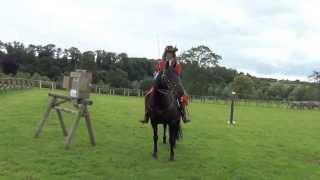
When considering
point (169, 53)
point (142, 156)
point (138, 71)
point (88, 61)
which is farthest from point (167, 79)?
point (88, 61)

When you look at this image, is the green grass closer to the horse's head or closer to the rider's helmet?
the horse's head

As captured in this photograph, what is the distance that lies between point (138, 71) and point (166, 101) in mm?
126298

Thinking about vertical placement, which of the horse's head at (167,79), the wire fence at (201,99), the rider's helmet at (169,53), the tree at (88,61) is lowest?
the wire fence at (201,99)

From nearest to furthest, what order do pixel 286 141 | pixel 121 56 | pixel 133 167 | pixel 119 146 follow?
pixel 133 167 → pixel 119 146 → pixel 286 141 → pixel 121 56

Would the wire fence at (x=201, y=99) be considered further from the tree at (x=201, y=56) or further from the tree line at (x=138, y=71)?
the tree at (x=201, y=56)

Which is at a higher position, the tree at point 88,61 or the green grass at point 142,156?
the tree at point 88,61

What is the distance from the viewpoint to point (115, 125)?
20.6m

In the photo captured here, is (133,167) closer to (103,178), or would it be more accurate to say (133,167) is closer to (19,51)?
(103,178)

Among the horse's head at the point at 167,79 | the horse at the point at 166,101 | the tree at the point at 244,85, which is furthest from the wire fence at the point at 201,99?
the horse's head at the point at 167,79

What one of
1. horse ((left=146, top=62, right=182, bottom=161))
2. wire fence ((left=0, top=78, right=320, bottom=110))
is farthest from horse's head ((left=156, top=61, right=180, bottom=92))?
wire fence ((left=0, top=78, right=320, bottom=110))

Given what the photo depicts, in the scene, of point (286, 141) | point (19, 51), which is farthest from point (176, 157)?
point (19, 51)

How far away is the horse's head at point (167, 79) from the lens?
12.5 meters

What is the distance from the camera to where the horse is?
12555mm

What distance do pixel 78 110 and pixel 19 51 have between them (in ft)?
443
